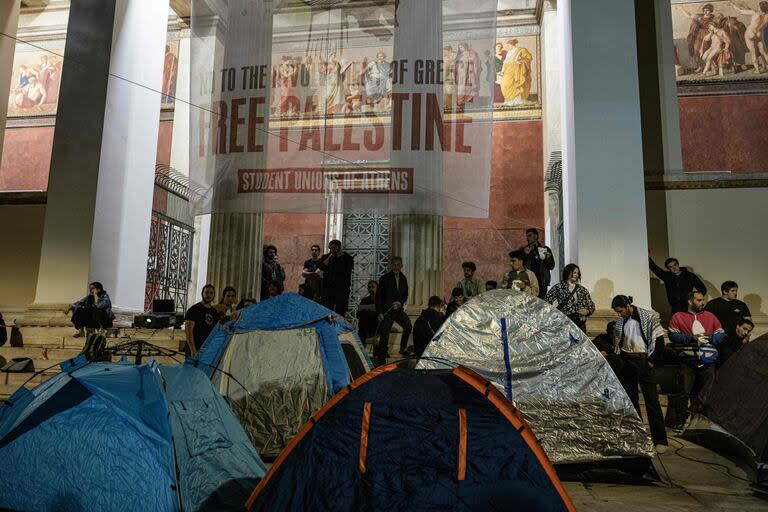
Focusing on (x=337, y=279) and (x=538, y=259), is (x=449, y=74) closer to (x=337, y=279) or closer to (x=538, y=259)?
(x=538, y=259)

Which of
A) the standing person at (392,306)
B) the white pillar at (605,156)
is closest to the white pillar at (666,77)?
the white pillar at (605,156)

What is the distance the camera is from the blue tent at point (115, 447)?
4.18 metres

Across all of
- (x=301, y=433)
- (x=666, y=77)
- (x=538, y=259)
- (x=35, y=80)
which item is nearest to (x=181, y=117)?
(x=35, y=80)

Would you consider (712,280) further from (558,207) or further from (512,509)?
(512,509)

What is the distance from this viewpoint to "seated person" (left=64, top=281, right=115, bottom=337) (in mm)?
10688

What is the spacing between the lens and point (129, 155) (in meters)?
12.6

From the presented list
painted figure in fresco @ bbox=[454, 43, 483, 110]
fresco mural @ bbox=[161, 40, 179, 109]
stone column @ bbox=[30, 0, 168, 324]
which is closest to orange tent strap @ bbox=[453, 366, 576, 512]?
painted figure in fresco @ bbox=[454, 43, 483, 110]

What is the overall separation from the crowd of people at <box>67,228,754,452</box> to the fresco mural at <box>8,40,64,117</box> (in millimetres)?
10431

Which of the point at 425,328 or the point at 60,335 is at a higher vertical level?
the point at 425,328

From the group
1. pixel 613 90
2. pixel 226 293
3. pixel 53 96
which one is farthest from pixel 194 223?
pixel 613 90

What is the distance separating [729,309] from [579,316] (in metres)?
2.51

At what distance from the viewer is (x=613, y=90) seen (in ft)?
34.7

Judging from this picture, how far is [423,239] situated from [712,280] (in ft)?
17.6

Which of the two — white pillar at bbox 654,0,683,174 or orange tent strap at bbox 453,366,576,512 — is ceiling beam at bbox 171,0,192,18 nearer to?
white pillar at bbox 654,0,683,174
